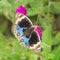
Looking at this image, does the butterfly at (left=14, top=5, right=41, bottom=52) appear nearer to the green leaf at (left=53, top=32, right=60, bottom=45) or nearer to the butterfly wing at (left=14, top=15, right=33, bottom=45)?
the butterfly wing at (left=14, top=15, right=33, bottom=45)

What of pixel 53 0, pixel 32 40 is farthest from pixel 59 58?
pixel 53 0

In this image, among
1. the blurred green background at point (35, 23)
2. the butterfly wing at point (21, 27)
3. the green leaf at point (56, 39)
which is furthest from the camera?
the green leaf at point (56, 39)

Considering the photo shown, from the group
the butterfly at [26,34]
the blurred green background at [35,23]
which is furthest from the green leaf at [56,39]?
the butterfly at [26,34]

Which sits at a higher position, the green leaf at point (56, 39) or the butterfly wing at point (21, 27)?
the green leaf at point (56, 39)

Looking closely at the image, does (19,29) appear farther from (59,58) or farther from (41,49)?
(59,58)

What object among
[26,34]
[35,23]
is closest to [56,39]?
[35,23]

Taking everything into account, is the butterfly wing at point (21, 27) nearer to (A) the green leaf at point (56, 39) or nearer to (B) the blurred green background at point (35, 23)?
(B) the blurred green background at point (35, 23)

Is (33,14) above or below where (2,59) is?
above
